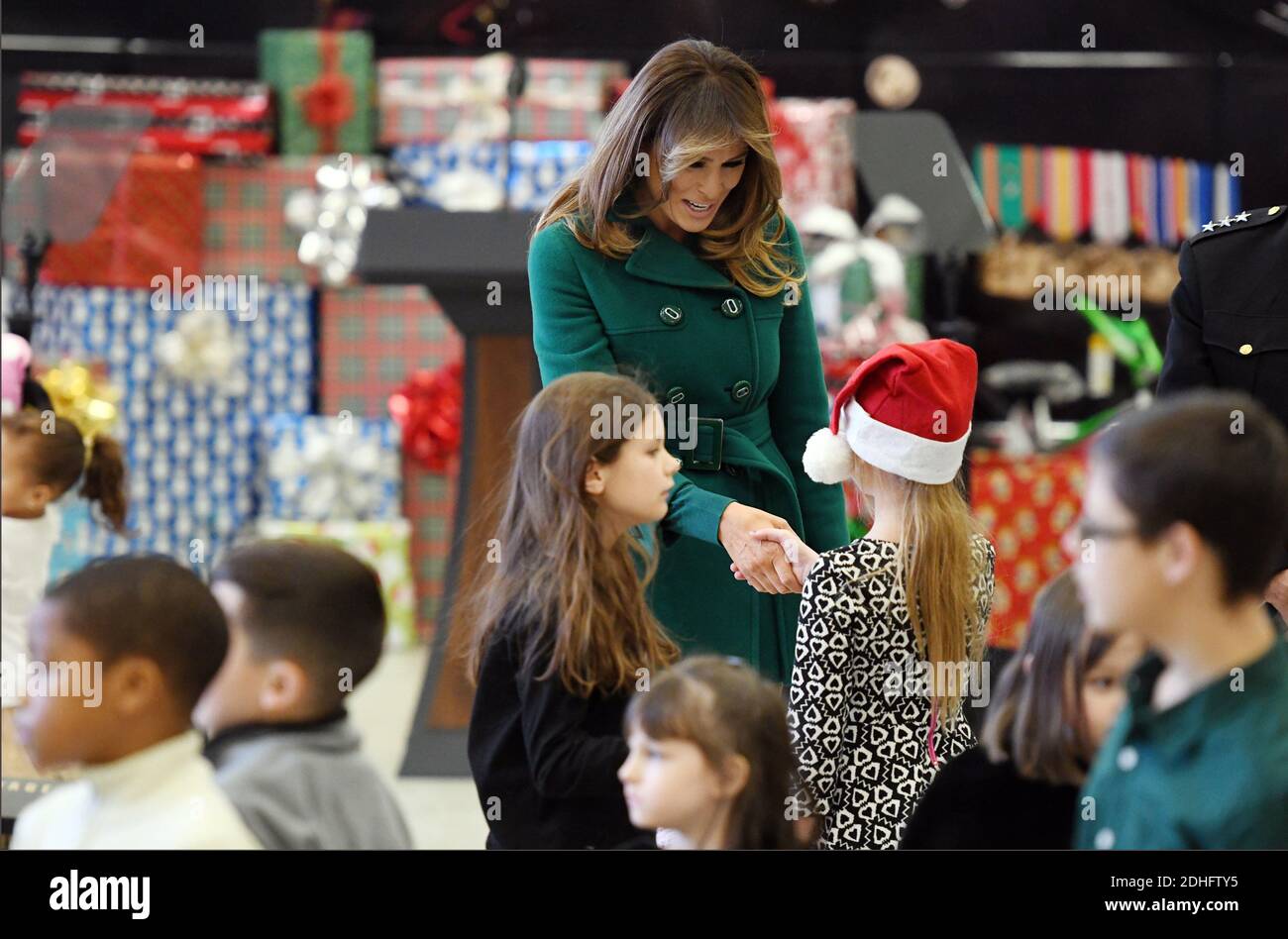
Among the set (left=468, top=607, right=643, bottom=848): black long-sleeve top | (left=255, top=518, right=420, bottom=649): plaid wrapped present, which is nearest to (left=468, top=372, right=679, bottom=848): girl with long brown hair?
(left=468, top=607, right=643, bottom=848): black long-sleeve top

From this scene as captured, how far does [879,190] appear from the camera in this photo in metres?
4.40

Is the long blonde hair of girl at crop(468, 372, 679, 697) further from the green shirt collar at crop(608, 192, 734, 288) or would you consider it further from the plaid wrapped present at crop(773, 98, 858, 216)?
the plaid wrapped present at crop(773, 98, 858, 216)

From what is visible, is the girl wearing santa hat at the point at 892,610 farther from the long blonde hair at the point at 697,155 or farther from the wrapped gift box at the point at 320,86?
the wrapped gift box at the point at 320,86

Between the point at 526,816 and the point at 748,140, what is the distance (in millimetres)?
757

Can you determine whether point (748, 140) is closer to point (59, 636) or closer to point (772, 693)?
point (772, 693)

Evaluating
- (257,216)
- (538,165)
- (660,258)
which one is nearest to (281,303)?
(257,216)

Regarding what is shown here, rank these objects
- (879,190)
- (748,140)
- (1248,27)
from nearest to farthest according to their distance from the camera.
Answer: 1. (748,140)
2. (1248,27)
3. (879,190)

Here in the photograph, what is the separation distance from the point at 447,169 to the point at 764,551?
3.22 metres

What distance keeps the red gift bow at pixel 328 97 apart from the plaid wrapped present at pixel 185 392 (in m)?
0.51

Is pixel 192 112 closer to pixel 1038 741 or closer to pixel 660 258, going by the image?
pixel 660 258

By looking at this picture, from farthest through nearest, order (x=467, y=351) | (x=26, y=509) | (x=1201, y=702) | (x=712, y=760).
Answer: (x=467, y=351), (x=26, y=509), (x=712, y=760), (x=1201, y=702)

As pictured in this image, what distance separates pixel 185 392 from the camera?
4.73 metres

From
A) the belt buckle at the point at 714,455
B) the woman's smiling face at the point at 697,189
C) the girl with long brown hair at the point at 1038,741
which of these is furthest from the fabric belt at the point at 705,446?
the girl with long brown hair at the point at 1038,741
